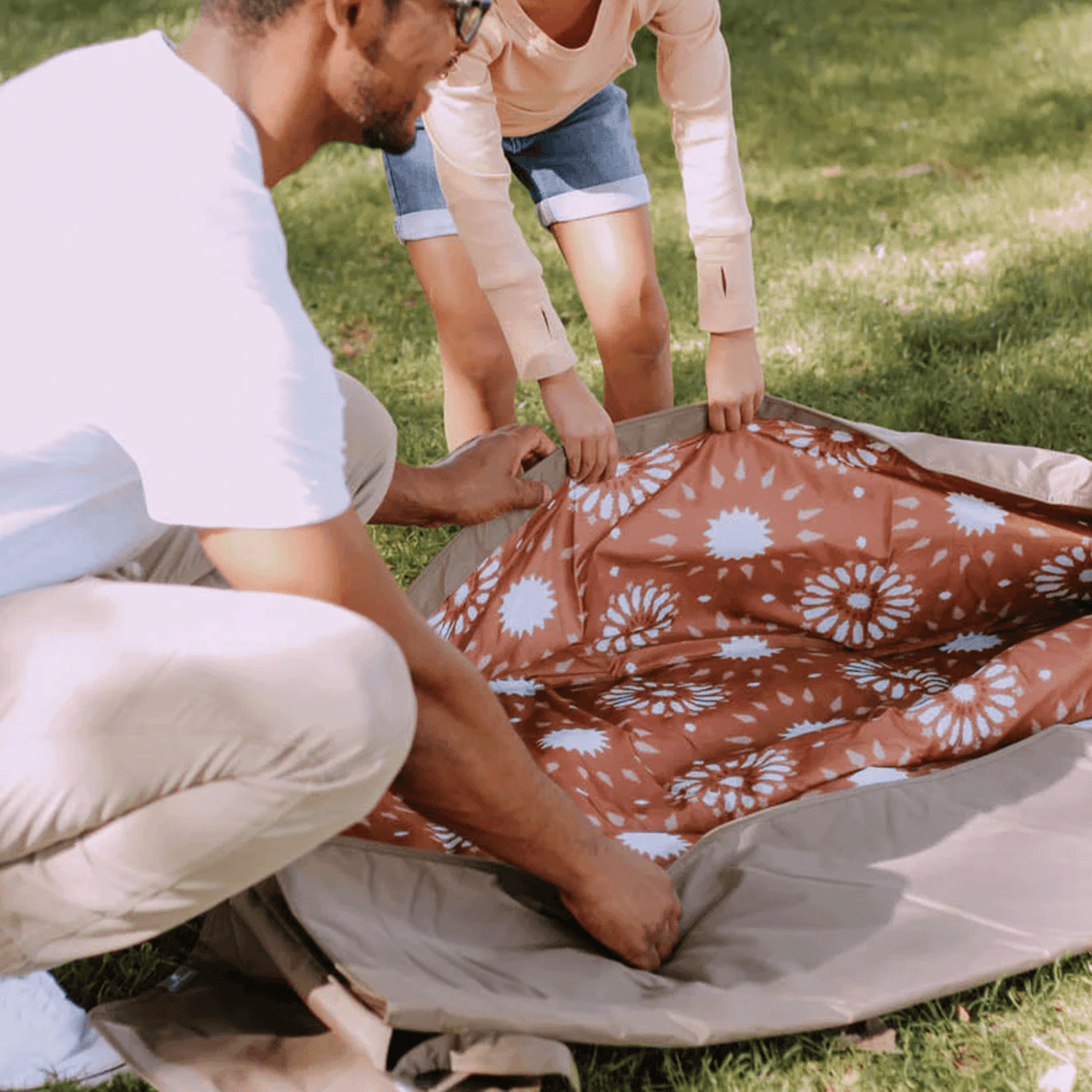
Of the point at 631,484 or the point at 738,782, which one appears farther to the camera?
the point at 631,484

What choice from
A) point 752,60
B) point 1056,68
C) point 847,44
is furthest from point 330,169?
point 1056,68

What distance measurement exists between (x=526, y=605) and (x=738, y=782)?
439 mm

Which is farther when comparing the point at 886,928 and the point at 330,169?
the point at 330,169

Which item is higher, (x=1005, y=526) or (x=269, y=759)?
(x=269, y=759)

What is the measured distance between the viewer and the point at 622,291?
224 centimetres

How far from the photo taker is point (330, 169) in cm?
444

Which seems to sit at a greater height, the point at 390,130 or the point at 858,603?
the point at 390,130

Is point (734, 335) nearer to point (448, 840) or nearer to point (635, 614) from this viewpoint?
point (635, 614)

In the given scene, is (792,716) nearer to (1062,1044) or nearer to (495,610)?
(495,610)

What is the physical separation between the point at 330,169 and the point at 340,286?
3.31 feet

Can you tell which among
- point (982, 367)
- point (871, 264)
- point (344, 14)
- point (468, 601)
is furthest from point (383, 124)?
point (871, 264)

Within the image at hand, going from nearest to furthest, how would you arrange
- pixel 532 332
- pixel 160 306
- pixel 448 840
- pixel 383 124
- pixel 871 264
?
pixel 160 306, pixel 383 124, pixel 448 840, pixel 532 332, pixel 871 264

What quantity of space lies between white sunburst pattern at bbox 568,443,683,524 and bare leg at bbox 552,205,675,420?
0.94ft

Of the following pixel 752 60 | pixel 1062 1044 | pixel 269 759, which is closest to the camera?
pixel 269 759
